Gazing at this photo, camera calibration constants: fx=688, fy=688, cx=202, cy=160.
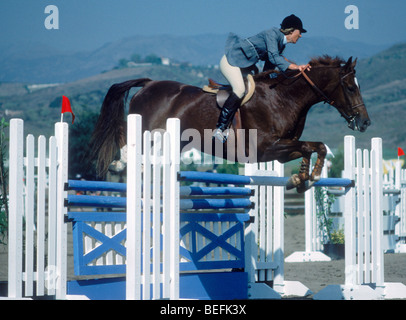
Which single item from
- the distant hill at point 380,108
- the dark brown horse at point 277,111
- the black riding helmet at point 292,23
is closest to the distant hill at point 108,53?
the distant hill at point 380,108

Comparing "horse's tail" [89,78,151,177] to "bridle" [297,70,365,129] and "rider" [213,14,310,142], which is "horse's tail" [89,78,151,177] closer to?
"rider" [213,14,310,142]

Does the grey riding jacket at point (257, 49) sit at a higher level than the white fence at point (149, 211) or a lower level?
higher

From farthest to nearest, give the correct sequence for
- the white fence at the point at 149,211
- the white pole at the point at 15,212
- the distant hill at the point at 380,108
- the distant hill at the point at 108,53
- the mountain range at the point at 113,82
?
the distant hill at the point at 108,53, the mountain range at the point at 113,82, the distant hill at the point at 380,108, the white pole at the point at 15,212, the white fence at the point at 149,211

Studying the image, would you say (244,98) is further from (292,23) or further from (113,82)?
(113,82)

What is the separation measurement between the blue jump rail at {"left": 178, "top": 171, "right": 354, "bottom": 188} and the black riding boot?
0.43 meters

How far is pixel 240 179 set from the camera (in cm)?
482

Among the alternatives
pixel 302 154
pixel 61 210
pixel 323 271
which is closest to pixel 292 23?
pixel 302 154

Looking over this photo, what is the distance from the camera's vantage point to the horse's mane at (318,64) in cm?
543

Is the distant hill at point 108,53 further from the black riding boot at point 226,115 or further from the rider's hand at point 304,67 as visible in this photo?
the black riding boot at point 226,115

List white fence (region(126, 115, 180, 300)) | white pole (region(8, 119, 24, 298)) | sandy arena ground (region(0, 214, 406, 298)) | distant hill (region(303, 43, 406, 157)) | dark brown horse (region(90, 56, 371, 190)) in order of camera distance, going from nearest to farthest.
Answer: white fence (region(126, 115, 180, 300)) < white pole (region(8, 119, 24, 298)) < dark brown horse (region(90, 56, 371, 190)) < sandy arena ground (region(0, 214, 406, 298)) < distant hill (region(303, 43, 406, 157))

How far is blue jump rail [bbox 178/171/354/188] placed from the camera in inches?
163

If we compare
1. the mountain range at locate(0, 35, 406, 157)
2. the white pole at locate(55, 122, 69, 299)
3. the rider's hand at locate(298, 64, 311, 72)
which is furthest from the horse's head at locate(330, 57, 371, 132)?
the mountain range at locate(0, 35, 406, 157)

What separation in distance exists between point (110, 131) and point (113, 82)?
251 ft
